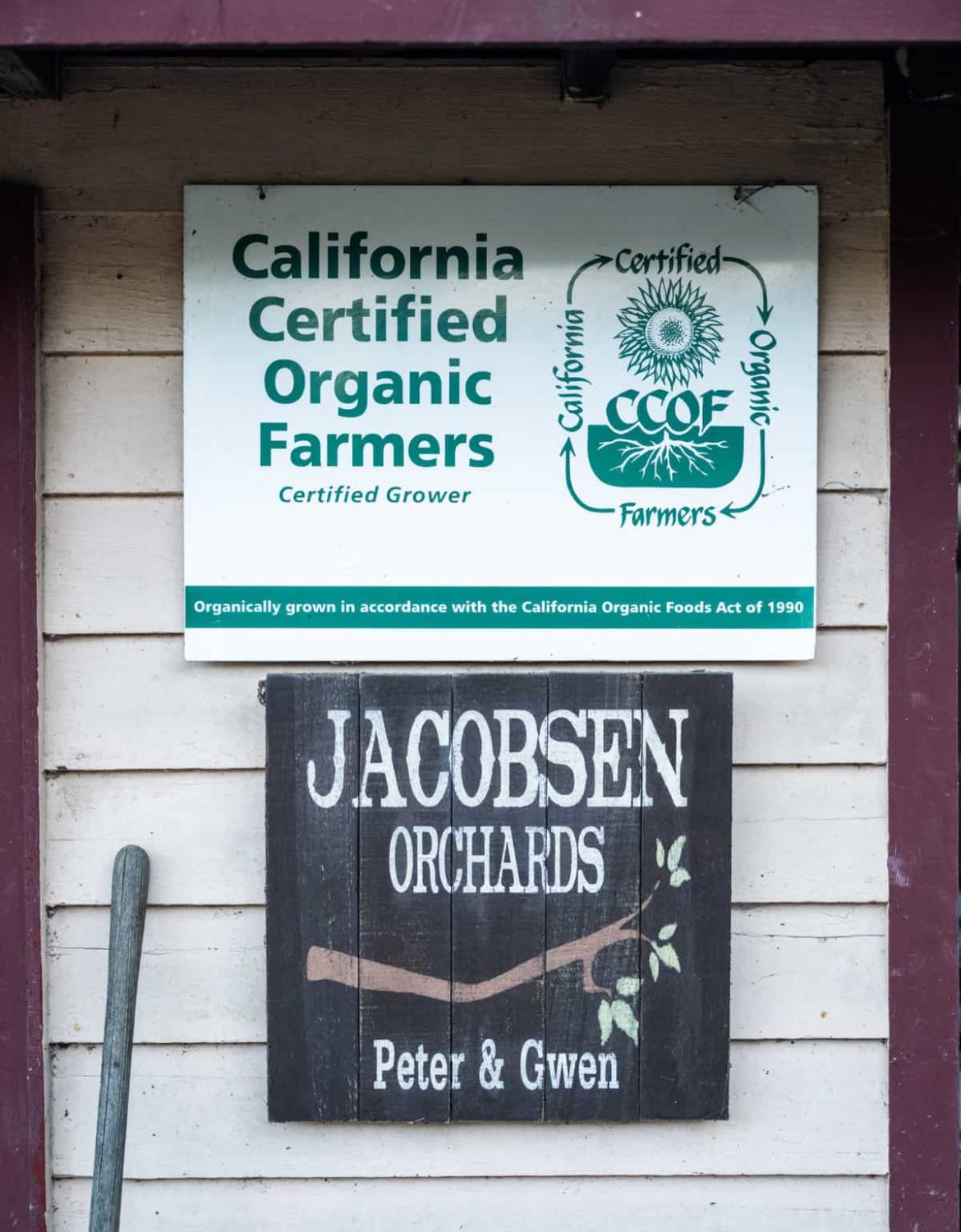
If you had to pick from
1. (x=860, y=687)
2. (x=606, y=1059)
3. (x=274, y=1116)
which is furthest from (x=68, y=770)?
(x=860, y=687)

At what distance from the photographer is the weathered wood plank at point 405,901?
1865mm

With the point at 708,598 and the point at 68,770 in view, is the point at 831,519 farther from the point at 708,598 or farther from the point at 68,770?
the point at 68,770

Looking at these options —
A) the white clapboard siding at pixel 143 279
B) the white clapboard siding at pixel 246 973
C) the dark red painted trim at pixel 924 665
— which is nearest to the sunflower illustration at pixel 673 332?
the white clapboard siding at pixel 143 279

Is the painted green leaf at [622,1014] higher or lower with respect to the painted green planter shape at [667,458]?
lower

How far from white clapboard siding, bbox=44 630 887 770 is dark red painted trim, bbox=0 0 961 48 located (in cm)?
92

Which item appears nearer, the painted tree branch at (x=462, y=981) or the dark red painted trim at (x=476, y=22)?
the dark red painted trim at (x=476, y=22)

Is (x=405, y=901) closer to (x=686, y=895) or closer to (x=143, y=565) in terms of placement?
(x=686, y=895)

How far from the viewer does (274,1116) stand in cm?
187

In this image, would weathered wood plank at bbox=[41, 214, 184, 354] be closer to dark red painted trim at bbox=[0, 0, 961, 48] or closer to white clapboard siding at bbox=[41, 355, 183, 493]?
white clapboard siding at bbox=[41, 355, 183, 493]

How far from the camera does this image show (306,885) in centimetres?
187

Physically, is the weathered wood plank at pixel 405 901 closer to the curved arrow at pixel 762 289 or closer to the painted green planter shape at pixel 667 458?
the painted green planter shape at pixel 667 458

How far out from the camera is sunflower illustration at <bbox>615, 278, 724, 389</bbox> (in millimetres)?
1881

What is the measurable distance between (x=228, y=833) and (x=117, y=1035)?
1.17 feet

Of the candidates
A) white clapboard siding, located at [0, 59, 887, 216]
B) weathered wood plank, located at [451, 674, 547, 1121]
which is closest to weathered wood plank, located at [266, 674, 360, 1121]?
weathered wood plank, located at [451, 674, 547, 1121]
